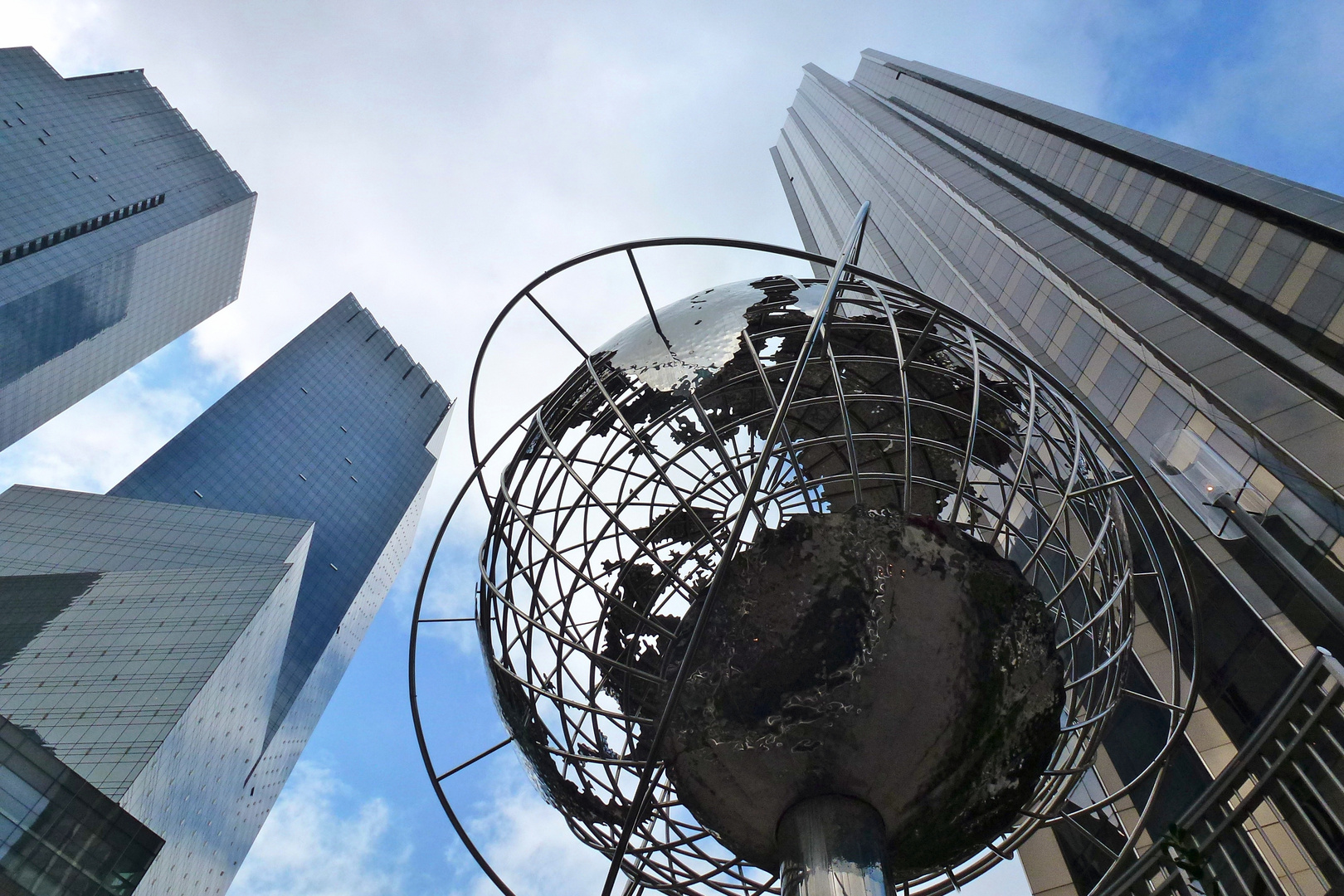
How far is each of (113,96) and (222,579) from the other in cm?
5698

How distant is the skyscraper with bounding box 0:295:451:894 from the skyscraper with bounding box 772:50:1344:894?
116 ft

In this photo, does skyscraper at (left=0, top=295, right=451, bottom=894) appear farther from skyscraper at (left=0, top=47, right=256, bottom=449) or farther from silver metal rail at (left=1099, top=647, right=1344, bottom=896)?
silver metal rail at (left=1099, top=647, right=1344, bottom=896)

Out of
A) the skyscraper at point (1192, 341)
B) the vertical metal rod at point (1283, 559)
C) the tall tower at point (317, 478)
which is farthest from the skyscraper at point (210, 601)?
the vertical metal rod at point (1283, 559)

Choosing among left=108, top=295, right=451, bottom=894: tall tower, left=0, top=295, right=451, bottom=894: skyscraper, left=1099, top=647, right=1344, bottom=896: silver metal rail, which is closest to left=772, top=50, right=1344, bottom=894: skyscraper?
left=1099, top=647, right=1344, bottom=896: silver metal rail

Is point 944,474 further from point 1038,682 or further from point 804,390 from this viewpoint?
point 1038,682

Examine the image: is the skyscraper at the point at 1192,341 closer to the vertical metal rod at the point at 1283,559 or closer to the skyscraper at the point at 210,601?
the vertical metal rod at the point at 1283,559

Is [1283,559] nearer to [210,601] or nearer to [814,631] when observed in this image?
[814,631]

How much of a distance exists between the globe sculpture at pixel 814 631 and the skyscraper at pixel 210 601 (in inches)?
1243

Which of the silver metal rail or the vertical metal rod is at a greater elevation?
the vertical metal rod

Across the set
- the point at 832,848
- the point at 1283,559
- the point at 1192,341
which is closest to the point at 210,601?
the point at 1192,341

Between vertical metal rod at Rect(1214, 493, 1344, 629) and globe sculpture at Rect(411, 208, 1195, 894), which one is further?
vertical metal rod at Rect(1214, 493, 1344, 629)

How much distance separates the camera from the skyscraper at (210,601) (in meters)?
40.7

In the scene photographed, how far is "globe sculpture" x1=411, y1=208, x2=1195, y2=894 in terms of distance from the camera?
5.25 m

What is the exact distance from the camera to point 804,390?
8898 millimetres
